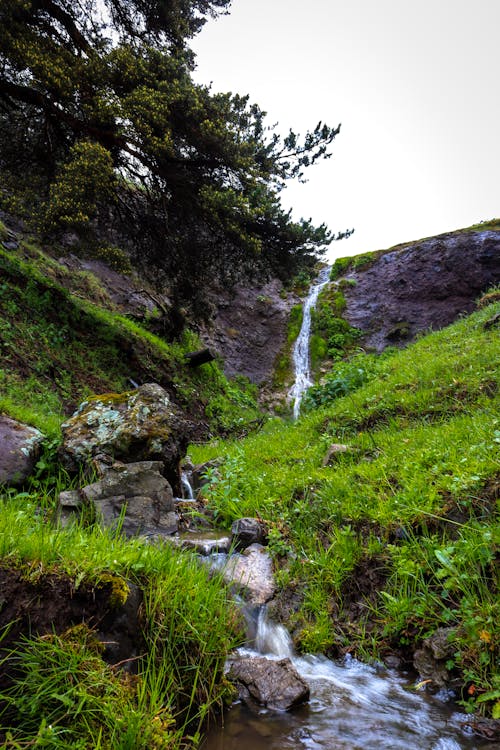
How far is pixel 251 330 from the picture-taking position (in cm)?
2177

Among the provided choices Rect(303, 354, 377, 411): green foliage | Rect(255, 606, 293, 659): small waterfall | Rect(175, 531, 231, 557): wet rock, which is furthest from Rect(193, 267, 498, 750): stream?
Rect(303, 354, 377, 411): green foliage

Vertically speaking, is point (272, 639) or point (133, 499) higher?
point (133, 499)

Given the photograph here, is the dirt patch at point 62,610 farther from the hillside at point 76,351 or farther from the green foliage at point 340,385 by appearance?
the green foliage at point 340,385

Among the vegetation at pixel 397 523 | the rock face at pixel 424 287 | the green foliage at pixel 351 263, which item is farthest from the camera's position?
the green foliage at pixel 351 263

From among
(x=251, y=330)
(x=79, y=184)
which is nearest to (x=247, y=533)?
(x=79, y=184)

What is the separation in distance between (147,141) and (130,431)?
6899 mm

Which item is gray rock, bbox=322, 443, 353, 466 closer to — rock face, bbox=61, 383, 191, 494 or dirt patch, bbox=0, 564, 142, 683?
rock face, bbox=61, 383, 191, 494

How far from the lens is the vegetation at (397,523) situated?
264 centimetres

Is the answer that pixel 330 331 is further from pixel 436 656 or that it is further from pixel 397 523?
pixel 436 656

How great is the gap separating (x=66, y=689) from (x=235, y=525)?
2.67 meters

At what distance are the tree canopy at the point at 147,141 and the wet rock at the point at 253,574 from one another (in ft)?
23.6

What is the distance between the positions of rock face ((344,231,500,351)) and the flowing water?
18.9m

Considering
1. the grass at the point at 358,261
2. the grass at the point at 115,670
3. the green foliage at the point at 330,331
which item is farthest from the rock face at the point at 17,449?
the grass at the point at 358,261

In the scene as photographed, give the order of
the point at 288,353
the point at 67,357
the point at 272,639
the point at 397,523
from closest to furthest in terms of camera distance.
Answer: the point at 272,639 < the point at 397,523 < the point at 67,357 < the point at 288,353
